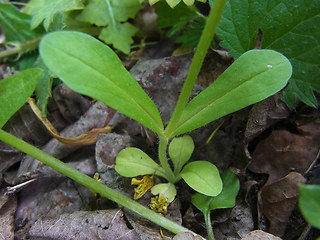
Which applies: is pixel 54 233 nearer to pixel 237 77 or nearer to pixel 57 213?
pixel 57 213

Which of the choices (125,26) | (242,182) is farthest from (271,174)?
(125,26)

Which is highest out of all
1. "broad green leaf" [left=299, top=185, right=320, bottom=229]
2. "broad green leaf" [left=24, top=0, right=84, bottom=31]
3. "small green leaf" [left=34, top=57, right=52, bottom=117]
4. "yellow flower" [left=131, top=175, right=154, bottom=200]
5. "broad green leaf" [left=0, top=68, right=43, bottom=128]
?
"broad green leaf" [left=24, top=0, right=84, bottom=31]

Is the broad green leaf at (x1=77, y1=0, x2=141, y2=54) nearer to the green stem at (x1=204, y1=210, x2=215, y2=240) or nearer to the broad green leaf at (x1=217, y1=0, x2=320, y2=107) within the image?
the broad green leaf at (x1=217, y1=0, x2=320, y2=107)

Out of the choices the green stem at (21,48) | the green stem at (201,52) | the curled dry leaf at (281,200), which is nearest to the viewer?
the green stem at (201,52)

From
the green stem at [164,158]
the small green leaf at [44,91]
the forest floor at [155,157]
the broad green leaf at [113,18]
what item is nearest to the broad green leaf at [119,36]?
the broad green leaf at [113,18]

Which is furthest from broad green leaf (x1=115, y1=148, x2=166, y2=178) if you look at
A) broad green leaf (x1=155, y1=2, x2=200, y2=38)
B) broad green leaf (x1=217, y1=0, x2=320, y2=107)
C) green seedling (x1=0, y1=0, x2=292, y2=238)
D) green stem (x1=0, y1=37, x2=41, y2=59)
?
Answer: green stem (x1=0, y1=37, x2=41, y2=59)

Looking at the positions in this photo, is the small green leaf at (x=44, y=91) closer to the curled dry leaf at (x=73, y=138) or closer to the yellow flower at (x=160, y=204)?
the curled dry leaf at (x=73, y=138)

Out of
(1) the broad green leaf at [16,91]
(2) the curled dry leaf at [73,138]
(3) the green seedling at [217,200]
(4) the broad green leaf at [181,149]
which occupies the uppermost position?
(1) the broad green leaf at [16,91]
